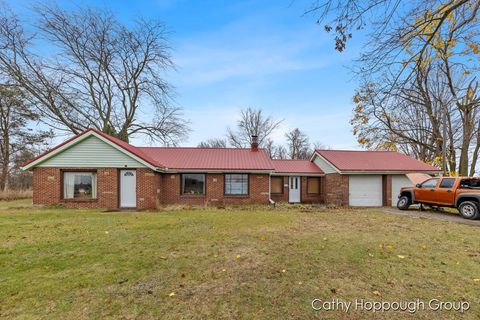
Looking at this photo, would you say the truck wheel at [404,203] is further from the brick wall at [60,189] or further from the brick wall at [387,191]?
the brick wall at [60,189]

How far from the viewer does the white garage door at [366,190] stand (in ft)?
59.7

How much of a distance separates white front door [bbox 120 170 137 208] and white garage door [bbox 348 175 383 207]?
47.6 ft

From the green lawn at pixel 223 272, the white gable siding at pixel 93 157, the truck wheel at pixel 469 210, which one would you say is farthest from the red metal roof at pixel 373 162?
the white gable siding at pixel 93 157

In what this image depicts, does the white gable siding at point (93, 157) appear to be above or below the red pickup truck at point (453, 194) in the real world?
above

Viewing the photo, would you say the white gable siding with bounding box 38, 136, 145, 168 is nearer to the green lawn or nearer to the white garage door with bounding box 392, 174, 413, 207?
the green lawn

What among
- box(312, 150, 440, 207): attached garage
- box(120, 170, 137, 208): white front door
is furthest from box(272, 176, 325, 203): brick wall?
box(120, 170, 137, 208): white front door

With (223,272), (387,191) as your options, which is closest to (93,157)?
(223,272)

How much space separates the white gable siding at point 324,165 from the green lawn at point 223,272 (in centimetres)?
1148

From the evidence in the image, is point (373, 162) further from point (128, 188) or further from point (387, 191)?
point (128, 188)

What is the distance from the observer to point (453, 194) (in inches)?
464

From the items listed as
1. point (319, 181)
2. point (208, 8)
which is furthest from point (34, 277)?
point (319, 181)

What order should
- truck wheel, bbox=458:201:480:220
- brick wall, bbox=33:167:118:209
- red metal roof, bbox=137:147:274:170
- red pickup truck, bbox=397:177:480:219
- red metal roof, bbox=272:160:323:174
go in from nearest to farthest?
truck wheel, bbox=458:201:480:220, red pickup truck, bbox=397:177:480:219, brick wall, bbox=33:167:118:209, red metal roof, bbox=137:147:274:170, red metal roof, bbox=272:160:323:174

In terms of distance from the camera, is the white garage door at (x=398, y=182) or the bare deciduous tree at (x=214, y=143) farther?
the bare deciduous tree at (x=214, y=143)

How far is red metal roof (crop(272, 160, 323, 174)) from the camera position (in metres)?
20.5
